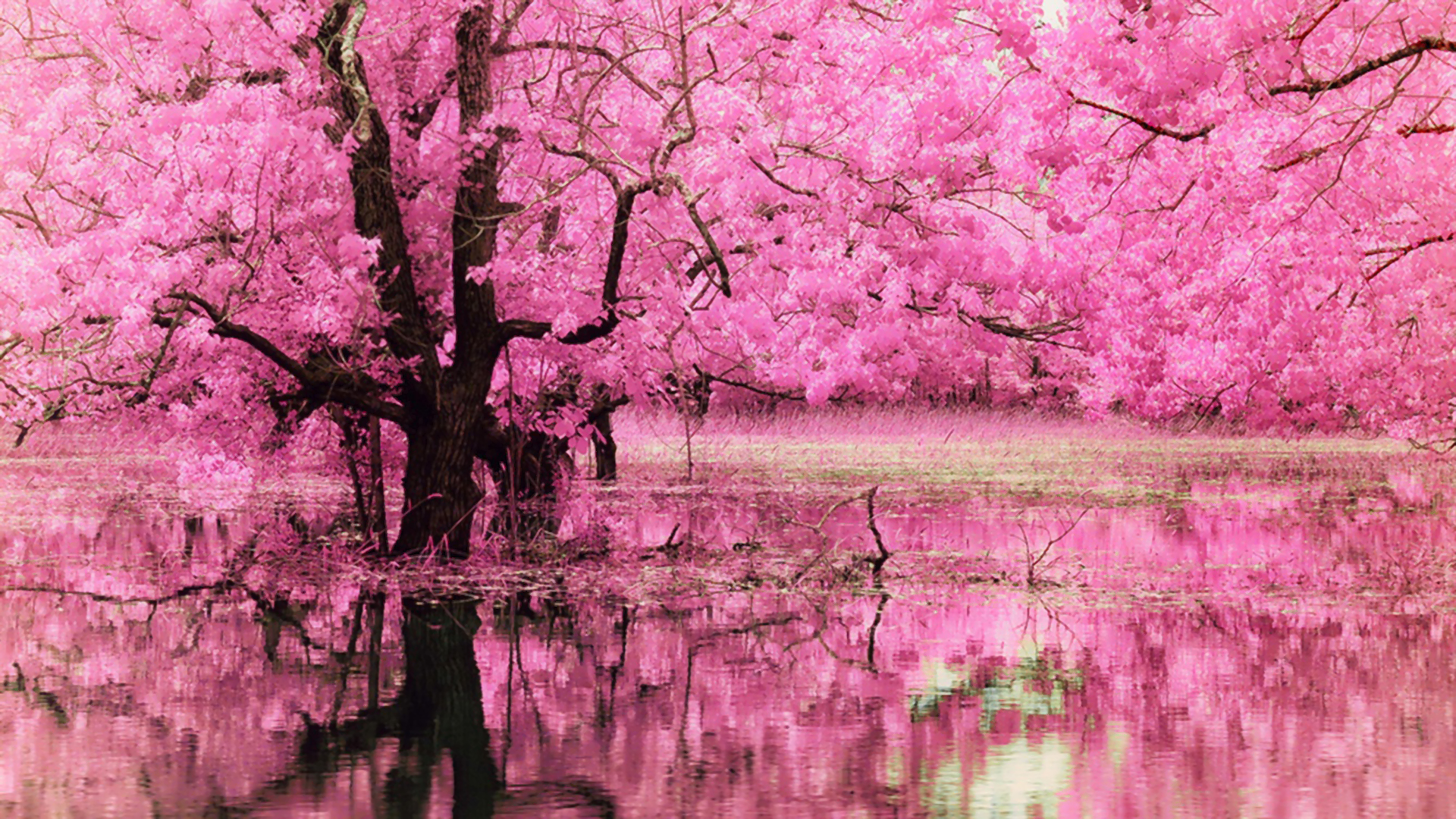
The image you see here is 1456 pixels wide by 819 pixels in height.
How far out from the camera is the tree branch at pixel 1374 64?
46.5ft

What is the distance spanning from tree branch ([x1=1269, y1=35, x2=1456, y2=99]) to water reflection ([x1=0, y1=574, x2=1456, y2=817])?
4.49m

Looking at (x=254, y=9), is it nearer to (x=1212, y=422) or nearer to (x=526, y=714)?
(x=526, y=714)

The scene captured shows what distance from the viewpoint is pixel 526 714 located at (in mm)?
9531

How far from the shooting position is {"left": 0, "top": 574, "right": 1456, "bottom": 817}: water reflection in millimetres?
7391

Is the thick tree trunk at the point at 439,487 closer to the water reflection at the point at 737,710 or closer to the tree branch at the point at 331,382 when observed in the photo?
the tree branch at the point at 331,382

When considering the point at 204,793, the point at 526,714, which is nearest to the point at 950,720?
the point at 526,714

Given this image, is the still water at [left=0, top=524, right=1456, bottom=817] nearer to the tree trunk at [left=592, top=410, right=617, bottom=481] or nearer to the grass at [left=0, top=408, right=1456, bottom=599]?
the grass at [left=0, top=408, right=1456, bottom=599]

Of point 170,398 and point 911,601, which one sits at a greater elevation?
point 170,398

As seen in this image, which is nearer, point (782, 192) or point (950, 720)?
point (950, 720)

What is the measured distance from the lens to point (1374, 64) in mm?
14523

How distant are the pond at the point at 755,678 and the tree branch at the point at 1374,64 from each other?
4435mm

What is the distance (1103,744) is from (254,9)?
11730 millimetres

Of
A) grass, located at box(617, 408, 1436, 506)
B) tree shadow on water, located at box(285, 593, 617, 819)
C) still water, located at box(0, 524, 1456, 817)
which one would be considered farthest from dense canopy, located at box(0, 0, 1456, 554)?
tree shadow on water, located at box(285, 593, 617, 819)

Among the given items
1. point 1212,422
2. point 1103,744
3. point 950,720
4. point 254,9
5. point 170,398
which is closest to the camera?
point 1103,744
